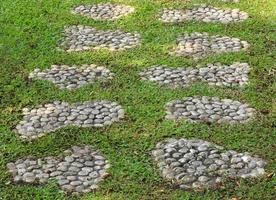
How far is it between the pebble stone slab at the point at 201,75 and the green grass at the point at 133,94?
4.6 inches

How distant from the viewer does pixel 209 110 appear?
5926mm

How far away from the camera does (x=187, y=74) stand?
6645 mm

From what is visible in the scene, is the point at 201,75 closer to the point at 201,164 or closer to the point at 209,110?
the point at 209,110

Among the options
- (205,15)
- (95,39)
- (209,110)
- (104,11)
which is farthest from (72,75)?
(205,15)

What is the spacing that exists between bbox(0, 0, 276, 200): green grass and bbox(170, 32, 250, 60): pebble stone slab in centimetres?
13

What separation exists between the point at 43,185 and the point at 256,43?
11.9 ft

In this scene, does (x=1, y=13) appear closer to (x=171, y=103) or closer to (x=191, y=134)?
(x=171, y=103)

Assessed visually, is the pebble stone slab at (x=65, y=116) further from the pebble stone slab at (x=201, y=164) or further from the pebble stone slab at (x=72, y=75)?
the pebble stone slab at (x=201, y=164)

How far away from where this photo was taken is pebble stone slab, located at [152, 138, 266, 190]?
16.1 ft

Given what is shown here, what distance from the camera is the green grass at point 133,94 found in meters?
4.89

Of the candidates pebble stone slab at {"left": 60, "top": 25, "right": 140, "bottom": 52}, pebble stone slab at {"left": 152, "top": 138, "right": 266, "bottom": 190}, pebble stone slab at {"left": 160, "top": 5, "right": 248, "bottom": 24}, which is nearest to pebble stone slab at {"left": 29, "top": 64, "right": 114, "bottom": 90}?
pebble stone slab at {"left": 60, "top": 25, "right": 140, "bottom": 52}

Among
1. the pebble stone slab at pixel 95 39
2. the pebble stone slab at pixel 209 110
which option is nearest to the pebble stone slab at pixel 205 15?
the pebble stone slab at pixel 95 39

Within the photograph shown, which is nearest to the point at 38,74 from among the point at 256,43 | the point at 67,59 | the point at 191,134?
the point at 67,59

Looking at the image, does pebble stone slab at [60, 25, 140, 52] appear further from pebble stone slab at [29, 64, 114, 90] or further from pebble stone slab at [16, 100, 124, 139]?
pebble stone slab at [16, 100, 124, 139]
